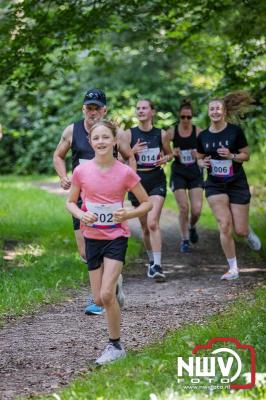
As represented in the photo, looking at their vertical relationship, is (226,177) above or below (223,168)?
below

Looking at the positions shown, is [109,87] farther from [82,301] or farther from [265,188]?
[82,301]

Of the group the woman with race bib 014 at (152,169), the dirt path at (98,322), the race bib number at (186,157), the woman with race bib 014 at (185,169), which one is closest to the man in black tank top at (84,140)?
the dirt path at (98,322)

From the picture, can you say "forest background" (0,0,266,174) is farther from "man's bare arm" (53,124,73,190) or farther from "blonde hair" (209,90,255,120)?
"man's bare arm" (53,124,73,190)

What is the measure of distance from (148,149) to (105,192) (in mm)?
4215

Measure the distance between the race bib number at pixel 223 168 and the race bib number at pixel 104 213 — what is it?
4067 mm

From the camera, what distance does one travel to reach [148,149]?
1070 cm

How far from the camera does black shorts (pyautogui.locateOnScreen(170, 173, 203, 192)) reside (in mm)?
12773

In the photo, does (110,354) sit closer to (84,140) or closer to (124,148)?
(124,148)

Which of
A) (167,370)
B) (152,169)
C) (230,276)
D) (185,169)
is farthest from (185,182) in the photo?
(167,370)

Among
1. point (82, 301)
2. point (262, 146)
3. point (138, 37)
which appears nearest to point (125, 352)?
point (82, 301)

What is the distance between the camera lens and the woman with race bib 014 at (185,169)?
12.4 meters

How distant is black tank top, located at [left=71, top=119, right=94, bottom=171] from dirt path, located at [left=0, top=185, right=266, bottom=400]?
5.30 feet

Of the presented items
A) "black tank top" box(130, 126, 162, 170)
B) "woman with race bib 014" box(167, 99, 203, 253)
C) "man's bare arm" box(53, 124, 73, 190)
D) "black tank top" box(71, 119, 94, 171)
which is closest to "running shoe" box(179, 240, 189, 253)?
"woman with race bib 014" box(167, 99, 203, 253)

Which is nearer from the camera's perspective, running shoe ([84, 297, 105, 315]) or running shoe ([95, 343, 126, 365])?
running shoe ([95, 343, 126, 365])
